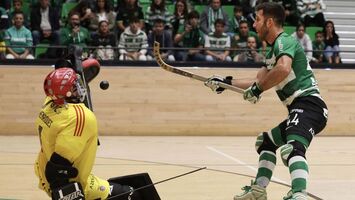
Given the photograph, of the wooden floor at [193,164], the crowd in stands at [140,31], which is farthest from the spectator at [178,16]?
the wooden floor at [193,164]

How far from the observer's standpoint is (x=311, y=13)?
16.9 metres

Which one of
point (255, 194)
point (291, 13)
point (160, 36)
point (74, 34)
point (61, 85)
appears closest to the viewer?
point (61, 85)

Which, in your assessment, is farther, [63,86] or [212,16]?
[212,16]

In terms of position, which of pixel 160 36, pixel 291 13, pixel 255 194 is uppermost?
pixel 291 13

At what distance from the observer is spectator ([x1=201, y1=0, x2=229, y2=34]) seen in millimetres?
15758

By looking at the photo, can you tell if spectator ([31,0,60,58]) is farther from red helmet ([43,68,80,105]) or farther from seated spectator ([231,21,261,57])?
red helmet ([43,68,80,105])

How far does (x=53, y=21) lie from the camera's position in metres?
15.3

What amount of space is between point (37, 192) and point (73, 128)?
2.77m

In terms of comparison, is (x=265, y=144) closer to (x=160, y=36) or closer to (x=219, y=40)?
(x=160, y=36)

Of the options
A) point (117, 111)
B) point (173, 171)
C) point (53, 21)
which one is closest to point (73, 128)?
point (173, 171)

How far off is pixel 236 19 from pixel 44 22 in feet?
12.1

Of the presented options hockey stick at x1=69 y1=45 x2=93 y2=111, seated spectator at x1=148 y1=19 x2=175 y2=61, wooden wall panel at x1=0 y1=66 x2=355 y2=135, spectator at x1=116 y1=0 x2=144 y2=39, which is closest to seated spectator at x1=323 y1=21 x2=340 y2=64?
wooden wall panel at x1=0 y1=66 x2=355 y2=135

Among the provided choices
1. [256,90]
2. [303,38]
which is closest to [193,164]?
[256,90]

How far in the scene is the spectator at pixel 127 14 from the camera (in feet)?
50.2
